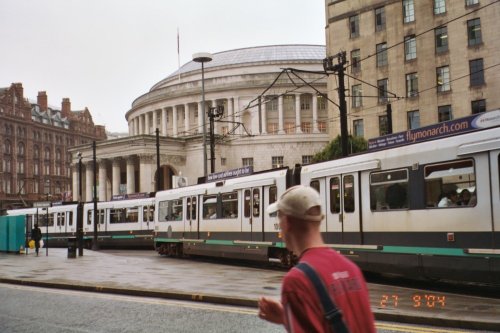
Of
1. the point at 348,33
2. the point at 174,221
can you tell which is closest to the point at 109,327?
the point at 174,221

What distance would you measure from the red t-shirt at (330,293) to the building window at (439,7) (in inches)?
2053

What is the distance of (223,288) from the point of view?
559 inches

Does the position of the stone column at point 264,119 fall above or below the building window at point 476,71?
above

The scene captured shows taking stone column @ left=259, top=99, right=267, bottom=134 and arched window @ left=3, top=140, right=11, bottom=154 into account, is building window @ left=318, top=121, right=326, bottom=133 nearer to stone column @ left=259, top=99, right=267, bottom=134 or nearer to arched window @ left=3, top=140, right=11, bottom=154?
stone column @ left=259, top=99, right=267, bottom=134

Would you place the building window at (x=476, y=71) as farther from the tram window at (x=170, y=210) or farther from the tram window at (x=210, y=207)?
the tram window at (x=210, y=207)

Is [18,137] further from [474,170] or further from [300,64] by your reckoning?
[474,170]

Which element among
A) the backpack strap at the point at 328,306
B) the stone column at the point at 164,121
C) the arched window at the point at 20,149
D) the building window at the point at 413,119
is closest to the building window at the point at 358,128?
the building window at the point at 413,119

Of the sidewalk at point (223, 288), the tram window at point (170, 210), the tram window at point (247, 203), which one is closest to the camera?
the sidewalk at point (223, 288)

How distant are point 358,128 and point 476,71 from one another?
40.5 ft

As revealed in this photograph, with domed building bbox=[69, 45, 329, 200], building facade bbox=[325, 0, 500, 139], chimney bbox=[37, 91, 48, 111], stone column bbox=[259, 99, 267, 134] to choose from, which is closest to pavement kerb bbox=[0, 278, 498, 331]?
building facade bbox=[325, 0, 500, 139]

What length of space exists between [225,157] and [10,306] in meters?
69.8

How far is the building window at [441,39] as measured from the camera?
5031 cm

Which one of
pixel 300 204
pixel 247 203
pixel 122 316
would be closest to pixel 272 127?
pixel 247 203

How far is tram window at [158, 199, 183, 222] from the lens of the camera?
27703mm
